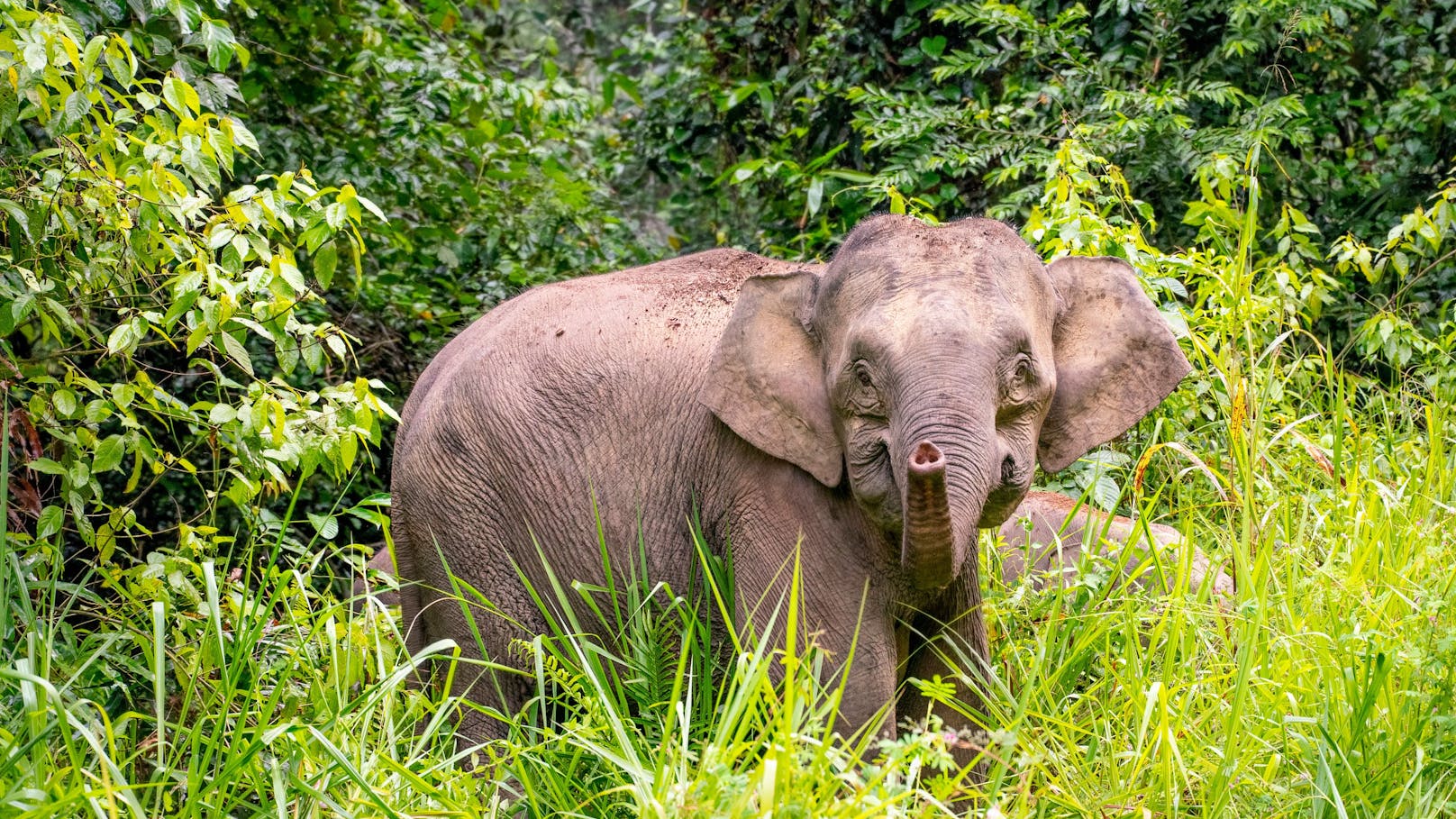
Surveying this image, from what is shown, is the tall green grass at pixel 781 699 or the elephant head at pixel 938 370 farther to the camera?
the elephant head at pixel 938 370

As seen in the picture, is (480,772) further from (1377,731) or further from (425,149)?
(425,149)

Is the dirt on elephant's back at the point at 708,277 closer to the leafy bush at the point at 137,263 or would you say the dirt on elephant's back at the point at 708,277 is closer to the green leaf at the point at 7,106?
the leafy bush at the point at 137,263

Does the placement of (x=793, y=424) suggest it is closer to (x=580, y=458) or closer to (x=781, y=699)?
(x=781, y=699)

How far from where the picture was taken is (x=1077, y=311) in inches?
151

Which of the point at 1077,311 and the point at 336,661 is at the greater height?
the point at 1077,311

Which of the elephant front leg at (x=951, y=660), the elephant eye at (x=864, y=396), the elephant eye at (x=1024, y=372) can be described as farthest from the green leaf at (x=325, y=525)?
the elephant eye at (x=1024, y=372)

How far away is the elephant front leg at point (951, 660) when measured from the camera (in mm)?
3811

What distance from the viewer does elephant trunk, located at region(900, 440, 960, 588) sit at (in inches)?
120

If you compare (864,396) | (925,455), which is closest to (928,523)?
(925,455)

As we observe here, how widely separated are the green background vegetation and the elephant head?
0.36m

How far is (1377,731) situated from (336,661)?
2.22 m

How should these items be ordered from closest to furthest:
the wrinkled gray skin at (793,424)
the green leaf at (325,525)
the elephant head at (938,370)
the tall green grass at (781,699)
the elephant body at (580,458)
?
the tall green grass at (781,699)
the elephant head at (938,370)
the wrinkled gray skin at (793,424)
the green leaf at (325,525)
the elephant body at (580,458)

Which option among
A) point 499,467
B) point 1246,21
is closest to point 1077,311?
point 499,467

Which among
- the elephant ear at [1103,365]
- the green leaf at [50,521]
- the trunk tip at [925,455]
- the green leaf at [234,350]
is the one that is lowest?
the green leaf at [50,521]
